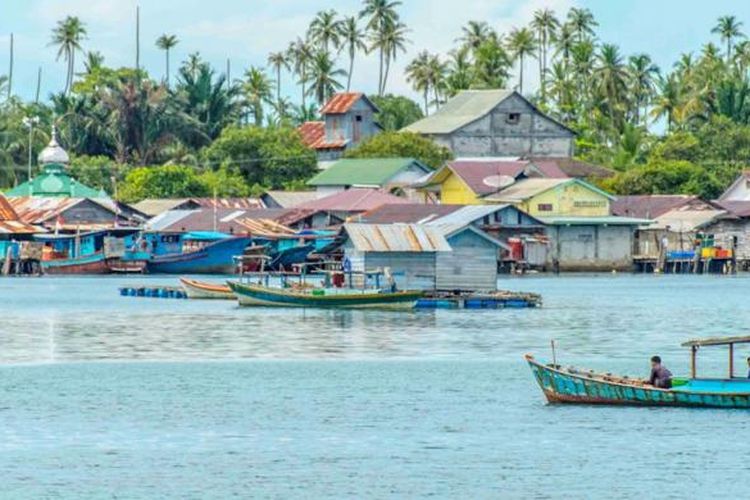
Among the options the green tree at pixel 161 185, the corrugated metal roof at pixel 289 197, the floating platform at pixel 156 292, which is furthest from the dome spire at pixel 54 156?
the floating platform at pixel 156 292

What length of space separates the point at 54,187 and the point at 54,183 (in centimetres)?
27

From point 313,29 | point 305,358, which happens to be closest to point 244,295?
point 305,358

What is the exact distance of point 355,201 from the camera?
11450 centimetres

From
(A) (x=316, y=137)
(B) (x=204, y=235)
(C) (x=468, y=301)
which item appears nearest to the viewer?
(C) (x=468, y=301)

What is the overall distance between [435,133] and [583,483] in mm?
96901

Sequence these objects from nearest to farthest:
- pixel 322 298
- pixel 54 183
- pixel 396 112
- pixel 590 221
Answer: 1. pixel 322 298
2. pixel 590 221
3. pixel 54 183
4. pixel 396 112

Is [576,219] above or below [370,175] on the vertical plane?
below

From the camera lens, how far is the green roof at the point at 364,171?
119562 mm

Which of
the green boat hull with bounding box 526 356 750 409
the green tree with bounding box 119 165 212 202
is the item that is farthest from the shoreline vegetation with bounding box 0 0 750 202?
the green boat hull with bounding box 526 356 750 409

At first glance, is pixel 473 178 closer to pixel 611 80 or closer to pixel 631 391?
pixel 611 80

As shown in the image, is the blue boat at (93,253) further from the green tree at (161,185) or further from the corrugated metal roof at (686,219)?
the corrugated metal roof at (686,219)

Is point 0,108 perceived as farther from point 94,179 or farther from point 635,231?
point 635,231

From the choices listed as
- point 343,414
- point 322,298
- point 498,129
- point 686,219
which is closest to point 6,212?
point 498,129

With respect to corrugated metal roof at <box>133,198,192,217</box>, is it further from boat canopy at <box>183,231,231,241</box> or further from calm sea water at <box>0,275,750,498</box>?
calm sea water at <box>0,275,750,498</box>
